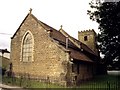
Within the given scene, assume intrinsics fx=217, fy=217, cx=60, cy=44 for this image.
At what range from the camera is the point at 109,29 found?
26.9m

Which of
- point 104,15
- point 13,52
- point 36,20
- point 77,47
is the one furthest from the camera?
point 77,47

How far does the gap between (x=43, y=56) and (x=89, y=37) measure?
21.9 metres

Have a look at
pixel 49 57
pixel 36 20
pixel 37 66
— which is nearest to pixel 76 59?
pixel 49 57

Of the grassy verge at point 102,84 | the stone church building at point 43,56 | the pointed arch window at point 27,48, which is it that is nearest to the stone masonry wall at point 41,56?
the stone church building at point 43,56

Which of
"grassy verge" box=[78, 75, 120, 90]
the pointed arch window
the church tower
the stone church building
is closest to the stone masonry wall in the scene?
the stone church building

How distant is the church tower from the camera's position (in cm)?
4766

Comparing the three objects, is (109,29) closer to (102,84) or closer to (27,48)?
(102,84)

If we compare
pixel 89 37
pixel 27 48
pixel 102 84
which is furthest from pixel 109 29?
pixel 89 37

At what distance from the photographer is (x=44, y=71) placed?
91.9 feet

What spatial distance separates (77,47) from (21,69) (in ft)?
34.3

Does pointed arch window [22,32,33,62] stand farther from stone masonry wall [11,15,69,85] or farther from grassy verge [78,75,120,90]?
grassy verge [78,75,120,90]

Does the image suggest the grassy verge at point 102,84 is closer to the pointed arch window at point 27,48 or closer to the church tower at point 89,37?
the pointed arch window at point 27,48

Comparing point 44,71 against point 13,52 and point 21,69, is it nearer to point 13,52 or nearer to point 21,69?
point 21,69

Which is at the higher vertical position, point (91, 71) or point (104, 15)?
point (104, 15)
